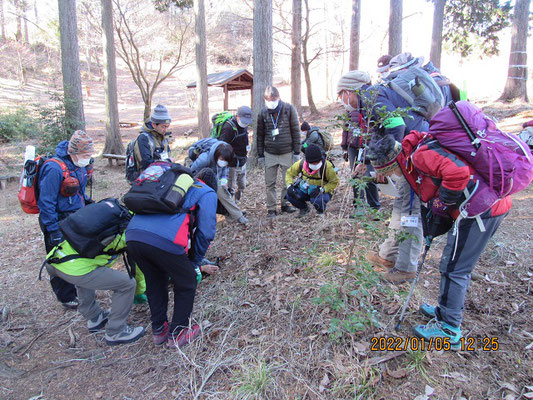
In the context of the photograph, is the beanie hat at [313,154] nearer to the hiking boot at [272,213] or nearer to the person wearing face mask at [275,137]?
the person wearing face mask at [275,137]

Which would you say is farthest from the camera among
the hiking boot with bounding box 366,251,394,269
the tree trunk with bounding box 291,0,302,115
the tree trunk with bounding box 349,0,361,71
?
the tree trunk with bounding box 291,0,302,115

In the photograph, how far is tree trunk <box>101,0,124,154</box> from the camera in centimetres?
1347

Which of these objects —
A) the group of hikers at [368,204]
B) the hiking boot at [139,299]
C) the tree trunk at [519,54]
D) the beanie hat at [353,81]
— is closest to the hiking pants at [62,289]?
the group of hikers at [368,204]

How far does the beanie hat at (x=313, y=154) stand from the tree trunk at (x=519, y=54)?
10.9 m

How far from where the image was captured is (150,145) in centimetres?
439

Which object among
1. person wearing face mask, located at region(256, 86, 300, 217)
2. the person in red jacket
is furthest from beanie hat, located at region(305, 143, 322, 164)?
the person in red jacket

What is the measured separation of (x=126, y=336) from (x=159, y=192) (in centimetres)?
159

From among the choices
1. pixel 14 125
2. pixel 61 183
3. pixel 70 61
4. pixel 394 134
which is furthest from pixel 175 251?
pixel 14 125

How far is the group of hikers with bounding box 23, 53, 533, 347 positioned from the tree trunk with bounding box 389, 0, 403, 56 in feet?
31.4

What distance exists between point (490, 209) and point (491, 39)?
58.6 feet

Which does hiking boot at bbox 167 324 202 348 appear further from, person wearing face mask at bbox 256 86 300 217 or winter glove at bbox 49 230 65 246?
person wearing face mask at bbox 256 86 300 217

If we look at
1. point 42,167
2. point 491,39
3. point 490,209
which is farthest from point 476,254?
point 491,39

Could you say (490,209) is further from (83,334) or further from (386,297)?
(83,334)

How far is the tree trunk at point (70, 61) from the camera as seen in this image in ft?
33.3
